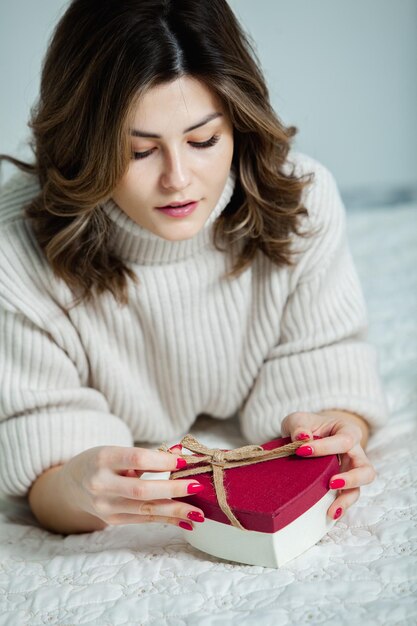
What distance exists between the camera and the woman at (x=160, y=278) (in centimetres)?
98

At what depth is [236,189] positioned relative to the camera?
121 cm

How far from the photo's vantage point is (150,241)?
46.4 inches

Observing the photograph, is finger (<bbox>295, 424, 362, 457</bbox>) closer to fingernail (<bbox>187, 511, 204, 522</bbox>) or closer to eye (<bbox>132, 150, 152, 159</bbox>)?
fingernail (<bbox>187, 511, 204, 522</bbox>)

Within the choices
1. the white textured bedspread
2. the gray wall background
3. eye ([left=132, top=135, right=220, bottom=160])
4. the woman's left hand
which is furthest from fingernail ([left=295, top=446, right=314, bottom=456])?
the gray wall background

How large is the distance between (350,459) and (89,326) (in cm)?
45

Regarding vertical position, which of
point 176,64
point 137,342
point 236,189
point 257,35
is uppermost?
point 257,35

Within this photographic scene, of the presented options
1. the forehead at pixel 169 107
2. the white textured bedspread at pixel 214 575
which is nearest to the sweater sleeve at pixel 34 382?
the white textured bedspread at pixel 214 575

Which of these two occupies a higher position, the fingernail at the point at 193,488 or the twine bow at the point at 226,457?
the twine bow at the point at 226,457

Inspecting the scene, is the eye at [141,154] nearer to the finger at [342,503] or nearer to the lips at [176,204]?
the lips at [176,204]

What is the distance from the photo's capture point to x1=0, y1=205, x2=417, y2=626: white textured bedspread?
2.69ft

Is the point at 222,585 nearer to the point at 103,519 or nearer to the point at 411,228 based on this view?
the point at 103,519

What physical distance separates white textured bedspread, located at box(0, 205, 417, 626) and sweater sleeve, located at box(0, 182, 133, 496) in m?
0.11

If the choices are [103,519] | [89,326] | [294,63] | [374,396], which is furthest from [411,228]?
[103,519]

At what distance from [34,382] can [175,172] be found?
0.39 m
